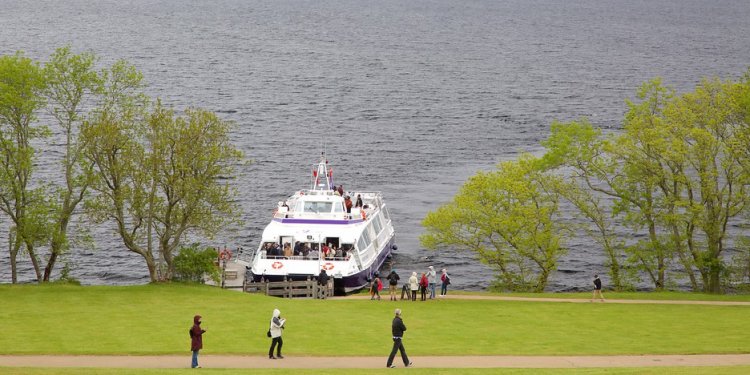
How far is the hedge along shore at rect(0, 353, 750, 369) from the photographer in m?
41.4

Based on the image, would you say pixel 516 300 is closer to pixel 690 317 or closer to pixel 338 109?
pixel 690 317

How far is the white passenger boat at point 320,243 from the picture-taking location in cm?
6988

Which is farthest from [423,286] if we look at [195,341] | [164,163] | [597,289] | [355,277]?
[195,341]

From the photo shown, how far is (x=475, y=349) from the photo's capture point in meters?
45.4

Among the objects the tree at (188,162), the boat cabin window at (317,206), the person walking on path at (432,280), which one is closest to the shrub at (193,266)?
the tree at (188,162)

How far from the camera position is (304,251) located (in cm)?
7162

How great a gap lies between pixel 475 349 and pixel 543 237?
25202 millimetres

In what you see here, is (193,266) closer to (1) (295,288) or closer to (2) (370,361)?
(1) (295,288)

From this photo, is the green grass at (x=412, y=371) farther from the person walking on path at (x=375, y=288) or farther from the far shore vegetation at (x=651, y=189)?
the far shore vegetation at (x=651, y=189)

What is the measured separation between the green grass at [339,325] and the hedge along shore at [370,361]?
0.97m

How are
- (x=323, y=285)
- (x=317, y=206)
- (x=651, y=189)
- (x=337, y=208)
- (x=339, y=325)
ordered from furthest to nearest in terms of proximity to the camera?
(x=337, y=208) < (x=317, y=206) < (x=651, y=189) < (x=323, y=285) < (x=339, y=325)

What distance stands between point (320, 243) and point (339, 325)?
21.1 metres

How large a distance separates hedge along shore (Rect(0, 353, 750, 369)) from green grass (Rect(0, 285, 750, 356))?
97 cm

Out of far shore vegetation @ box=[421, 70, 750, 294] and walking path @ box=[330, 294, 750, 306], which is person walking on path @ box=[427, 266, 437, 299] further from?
far shore vegetation @ box=[421, 70, 750, 294]
